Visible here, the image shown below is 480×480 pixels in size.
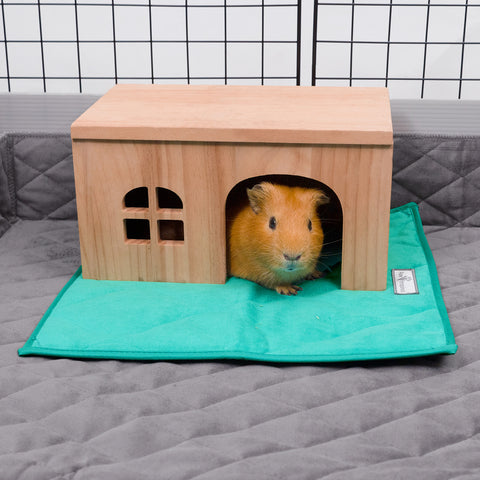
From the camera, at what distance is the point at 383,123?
2182 millimetres

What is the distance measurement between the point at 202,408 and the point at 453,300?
924 millimetres

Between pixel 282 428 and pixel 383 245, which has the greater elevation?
pixel 383 245

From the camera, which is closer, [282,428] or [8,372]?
[282,428]

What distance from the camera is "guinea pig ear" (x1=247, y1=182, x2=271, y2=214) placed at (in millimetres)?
2215

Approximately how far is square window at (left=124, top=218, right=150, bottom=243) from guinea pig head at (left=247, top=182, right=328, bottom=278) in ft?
1.55

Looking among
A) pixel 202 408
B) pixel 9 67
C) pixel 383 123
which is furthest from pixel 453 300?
pixel 9 67

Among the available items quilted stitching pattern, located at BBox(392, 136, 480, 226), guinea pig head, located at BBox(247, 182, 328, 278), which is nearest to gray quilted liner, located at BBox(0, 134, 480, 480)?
guinea pig head, located at BBox(247, 182, 328, 278)

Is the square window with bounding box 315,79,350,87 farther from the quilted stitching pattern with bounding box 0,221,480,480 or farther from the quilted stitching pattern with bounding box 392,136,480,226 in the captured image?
the quilted stitching pattern with bounding box 0,221,480,480

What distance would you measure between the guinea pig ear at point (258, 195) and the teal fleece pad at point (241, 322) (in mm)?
249

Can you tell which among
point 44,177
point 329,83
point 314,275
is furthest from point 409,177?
point 44,177

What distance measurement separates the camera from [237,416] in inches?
66.8

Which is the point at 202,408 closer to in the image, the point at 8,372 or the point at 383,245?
the point at 8,372

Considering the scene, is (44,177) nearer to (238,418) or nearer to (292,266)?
(292,266)

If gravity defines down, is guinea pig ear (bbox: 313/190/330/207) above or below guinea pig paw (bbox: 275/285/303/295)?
above
